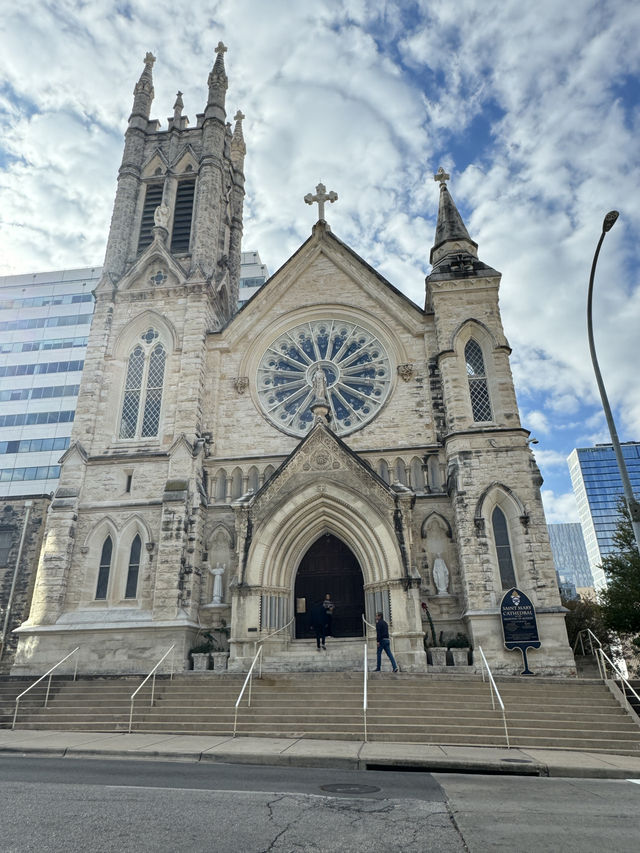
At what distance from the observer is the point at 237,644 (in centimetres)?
1520

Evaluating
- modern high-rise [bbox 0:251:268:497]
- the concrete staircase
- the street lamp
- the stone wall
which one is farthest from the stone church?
modern high-rise [bbox 0:251:268:497]

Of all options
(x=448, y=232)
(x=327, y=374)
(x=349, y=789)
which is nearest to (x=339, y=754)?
(x=349, y=789)

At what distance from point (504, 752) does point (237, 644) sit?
8179 mm

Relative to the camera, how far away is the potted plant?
14383mm

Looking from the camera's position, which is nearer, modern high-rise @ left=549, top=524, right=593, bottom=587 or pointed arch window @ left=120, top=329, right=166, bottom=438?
pointed arch window @ left=120, top=329, right=166, bottom=438

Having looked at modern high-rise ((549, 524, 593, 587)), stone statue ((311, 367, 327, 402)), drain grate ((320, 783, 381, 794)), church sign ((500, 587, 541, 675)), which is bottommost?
drain grate ((320, 783, 381, 794))

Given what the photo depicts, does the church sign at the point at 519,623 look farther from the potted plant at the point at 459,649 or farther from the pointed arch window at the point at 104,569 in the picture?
the pointed arch window at the point at 104,569

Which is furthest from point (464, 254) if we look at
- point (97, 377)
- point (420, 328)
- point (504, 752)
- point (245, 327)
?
point (504, 752)

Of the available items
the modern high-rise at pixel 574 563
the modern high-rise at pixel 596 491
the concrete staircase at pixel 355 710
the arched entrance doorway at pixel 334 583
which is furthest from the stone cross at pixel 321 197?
the modern high-rise at pixel 574 563

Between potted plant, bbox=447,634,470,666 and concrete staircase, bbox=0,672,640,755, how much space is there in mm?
1927

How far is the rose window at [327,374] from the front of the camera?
19766 millimetres

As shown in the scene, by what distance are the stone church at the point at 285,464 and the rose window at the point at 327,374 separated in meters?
0.08

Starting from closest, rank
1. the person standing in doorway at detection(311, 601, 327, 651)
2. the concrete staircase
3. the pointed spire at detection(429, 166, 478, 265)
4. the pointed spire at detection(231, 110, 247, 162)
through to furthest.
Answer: the concrete staircase, the person standing in doorway at detection(311, 601, 327, 651), the pointed spire at detection(429, 166, 478, 265), the pointed spire at detection(231, 110, 247, 162)

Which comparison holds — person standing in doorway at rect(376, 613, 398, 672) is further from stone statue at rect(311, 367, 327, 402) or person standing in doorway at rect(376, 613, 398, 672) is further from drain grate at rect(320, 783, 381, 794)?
stone statue at rect(311, 367, 327, 402)
